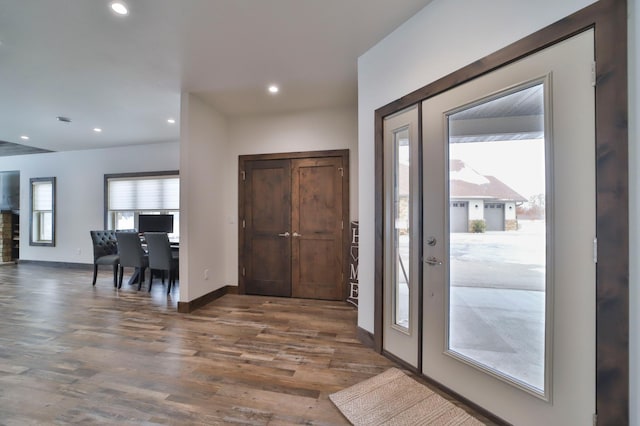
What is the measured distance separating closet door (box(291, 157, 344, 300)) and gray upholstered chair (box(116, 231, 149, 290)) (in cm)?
262

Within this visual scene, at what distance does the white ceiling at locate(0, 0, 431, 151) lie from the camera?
194cm

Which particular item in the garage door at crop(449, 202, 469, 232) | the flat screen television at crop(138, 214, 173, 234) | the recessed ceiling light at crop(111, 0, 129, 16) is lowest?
the flat screen television at crop(138, 214, 173, 234)

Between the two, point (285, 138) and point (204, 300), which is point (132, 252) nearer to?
point (204, 300)

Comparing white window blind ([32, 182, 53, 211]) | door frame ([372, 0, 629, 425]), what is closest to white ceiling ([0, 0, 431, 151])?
door frame ([372, 0, 629, 425])

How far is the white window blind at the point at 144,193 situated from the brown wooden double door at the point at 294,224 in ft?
7.78

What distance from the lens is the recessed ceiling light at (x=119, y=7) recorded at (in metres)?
1.84

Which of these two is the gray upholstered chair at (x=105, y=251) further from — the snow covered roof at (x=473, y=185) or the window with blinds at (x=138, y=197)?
the snow covered roof at (x=473, y=185)

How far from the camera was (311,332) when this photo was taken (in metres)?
2.70

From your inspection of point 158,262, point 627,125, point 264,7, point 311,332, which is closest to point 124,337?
point 158,262

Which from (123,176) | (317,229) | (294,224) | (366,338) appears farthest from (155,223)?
(366,338)

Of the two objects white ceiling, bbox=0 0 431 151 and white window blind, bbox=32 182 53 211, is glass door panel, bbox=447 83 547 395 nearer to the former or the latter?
white ceiling, bbox=0 0 431 151

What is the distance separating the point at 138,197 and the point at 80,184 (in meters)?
1.64

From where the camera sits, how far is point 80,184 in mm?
5938

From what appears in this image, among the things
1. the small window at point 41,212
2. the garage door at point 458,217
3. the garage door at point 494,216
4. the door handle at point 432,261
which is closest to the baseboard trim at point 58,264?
the small window at point 41,212
